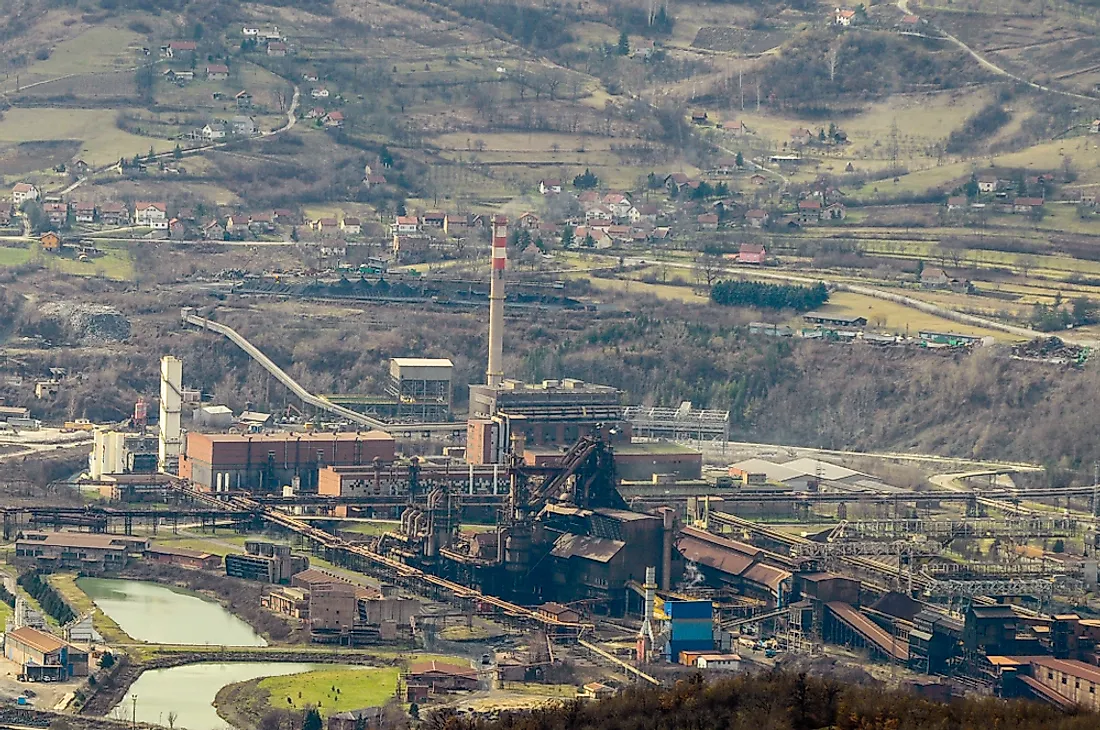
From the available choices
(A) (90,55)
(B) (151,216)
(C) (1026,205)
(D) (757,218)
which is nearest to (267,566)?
(B) (151,216)

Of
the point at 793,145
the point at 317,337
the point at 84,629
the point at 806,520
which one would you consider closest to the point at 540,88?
the point at 793,145

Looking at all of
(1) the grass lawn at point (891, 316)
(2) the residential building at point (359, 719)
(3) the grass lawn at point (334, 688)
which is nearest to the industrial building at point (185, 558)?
(3) the grass lawn at point (334, 688)

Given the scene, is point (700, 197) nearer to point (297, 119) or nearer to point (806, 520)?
point (297, 119)

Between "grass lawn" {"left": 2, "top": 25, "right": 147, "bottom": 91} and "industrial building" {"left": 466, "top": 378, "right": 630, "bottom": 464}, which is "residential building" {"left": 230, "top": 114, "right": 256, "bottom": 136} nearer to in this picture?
"grass lawn" {"left": 2, "top": 25, "right": 147, "bottom": 91}

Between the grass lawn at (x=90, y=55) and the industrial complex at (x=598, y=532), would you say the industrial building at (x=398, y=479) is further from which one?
the grass lawn at (x=90, y=55)

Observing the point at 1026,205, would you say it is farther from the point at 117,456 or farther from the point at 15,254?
the point at 117,456

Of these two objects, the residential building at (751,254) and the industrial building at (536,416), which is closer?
the industrial building at (536,416)
